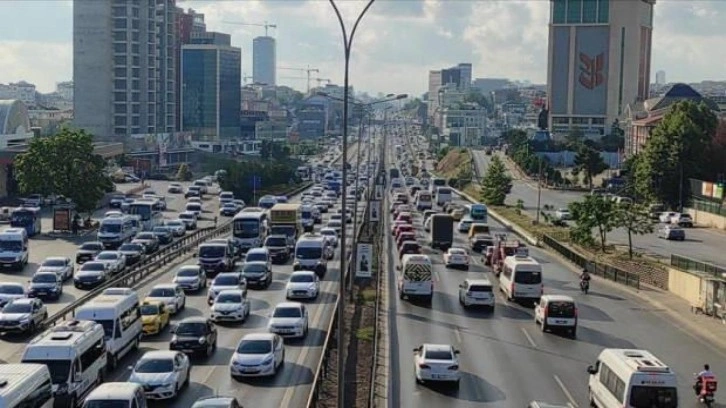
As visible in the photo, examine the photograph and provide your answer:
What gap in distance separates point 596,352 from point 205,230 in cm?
3669

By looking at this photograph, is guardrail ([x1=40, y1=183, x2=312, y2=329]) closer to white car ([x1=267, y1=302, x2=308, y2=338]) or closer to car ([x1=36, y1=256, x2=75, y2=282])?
car ([x1=36, y1=256, x2=75, y2=282])

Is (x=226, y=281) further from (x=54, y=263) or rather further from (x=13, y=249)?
(x=13, y=249)

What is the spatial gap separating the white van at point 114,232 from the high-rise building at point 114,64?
103 metres

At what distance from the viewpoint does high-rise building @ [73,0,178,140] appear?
156 m

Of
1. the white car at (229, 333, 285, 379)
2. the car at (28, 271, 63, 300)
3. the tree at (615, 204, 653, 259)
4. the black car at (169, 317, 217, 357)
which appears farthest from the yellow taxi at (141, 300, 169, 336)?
the tree at (615, 204, 653, 259)

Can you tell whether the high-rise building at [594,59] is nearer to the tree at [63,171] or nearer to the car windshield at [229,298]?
the tree at [63,171]

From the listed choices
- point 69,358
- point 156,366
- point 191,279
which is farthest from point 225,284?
point 69,358

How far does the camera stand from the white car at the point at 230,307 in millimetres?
33438

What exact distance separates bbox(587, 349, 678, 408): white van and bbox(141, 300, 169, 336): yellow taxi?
14456mm

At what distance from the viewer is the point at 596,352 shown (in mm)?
30812

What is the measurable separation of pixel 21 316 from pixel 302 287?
37.1 feet

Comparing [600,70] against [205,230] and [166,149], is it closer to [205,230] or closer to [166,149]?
[166,149]

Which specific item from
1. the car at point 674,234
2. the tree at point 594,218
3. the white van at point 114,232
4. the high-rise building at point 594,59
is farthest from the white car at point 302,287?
the high-rise building at point 594,59

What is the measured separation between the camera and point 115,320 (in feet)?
88.6
